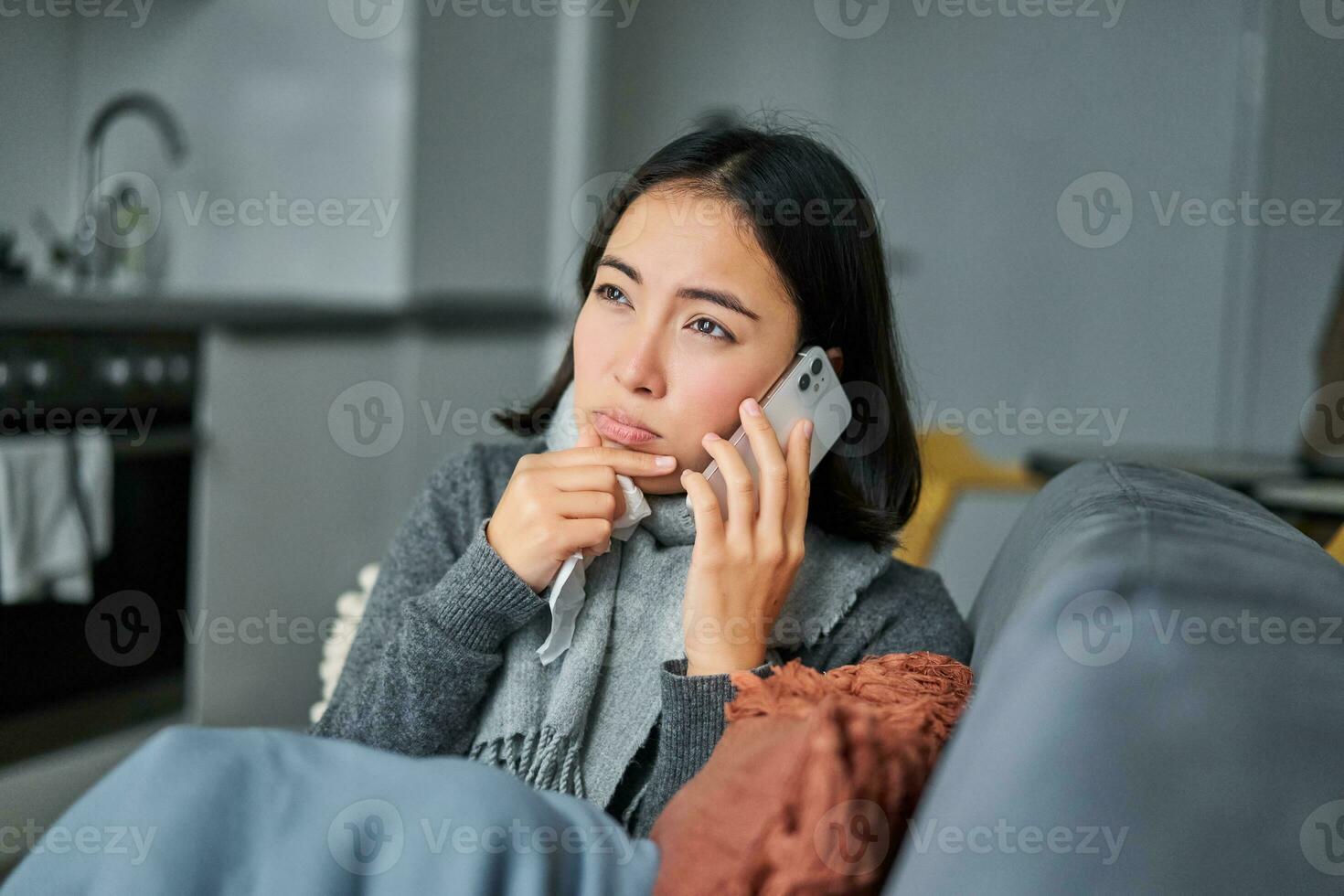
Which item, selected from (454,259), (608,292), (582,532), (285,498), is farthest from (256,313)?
(582,532)

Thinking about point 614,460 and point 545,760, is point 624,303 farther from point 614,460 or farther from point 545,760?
point 545,760

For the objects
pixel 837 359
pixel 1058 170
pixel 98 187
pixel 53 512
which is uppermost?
pixel 1058 170

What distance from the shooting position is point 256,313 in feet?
9.89

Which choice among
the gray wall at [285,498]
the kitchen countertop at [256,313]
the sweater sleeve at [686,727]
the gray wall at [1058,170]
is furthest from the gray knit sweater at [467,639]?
the gray wall at [1058,170]

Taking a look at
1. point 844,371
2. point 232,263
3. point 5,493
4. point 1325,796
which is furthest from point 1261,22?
point 1325,796

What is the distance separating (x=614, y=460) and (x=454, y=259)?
9.67 feet

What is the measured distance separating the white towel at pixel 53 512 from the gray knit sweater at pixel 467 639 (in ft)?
4.50

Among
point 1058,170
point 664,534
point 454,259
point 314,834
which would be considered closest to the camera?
point 314,834

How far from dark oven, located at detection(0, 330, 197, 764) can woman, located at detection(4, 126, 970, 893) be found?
1.45 metres

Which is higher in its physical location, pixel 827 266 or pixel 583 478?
pixel 827 266

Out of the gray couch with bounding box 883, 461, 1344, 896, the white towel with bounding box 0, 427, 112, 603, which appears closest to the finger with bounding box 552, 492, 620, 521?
the gray couch with bounding box 883, 461, 1344, 896

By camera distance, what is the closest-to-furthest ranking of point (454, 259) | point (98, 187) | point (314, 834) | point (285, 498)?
point (314, 834) < point (285, 498) < point (98, 187) < point (454, 259)

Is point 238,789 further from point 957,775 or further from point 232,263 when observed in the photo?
point 232,263

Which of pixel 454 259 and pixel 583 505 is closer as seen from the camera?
pixel 583 505
